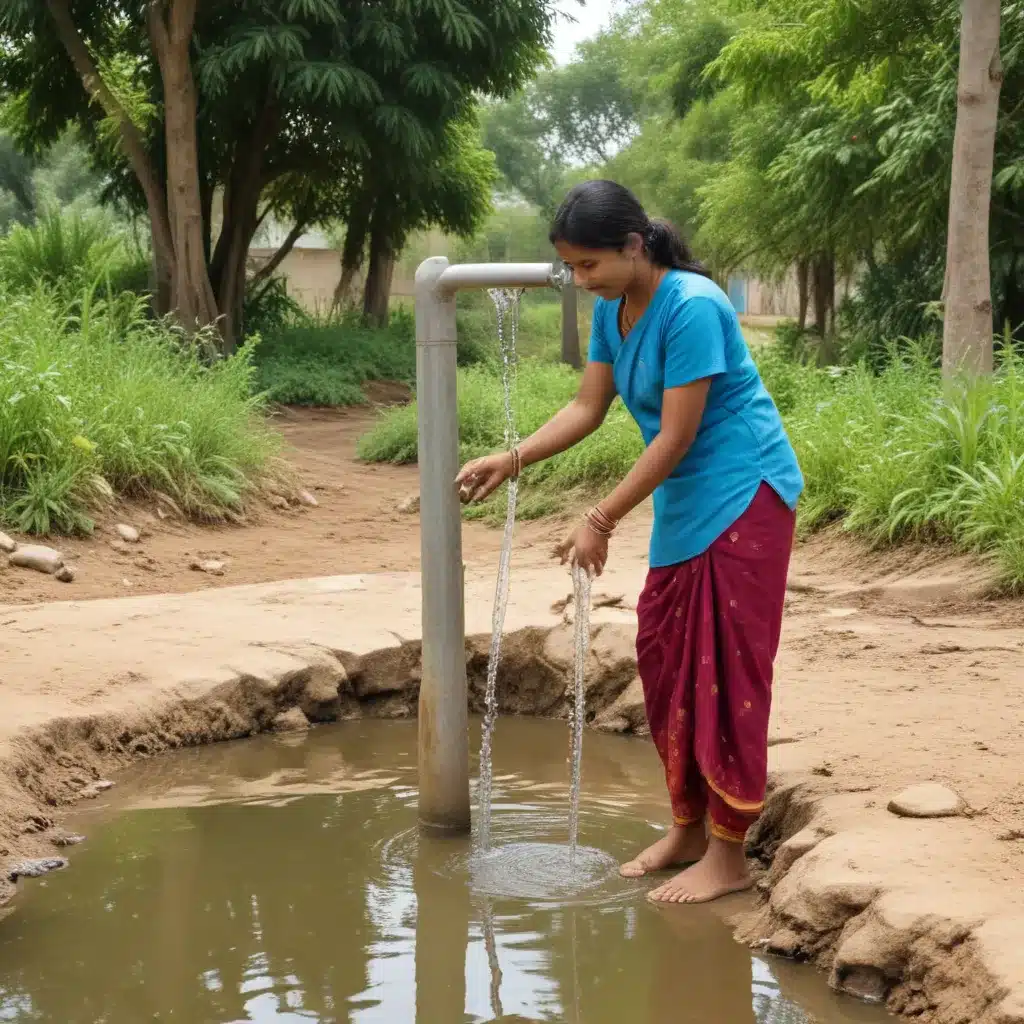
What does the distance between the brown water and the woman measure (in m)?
0.30

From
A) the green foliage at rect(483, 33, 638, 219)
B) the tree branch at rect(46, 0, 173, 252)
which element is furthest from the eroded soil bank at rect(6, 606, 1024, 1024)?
the green foliage at rect(483, 33, 638, 219)

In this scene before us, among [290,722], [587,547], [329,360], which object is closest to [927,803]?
[587,547]

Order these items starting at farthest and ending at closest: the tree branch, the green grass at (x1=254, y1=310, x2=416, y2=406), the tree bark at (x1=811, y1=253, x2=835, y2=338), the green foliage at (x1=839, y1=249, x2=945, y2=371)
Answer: the tree bark at (x1=811, y1=253, x2=835, y2=338) < the green grass at (x1=254, y1=310, x2=416, y2=406) < the tree branch < the green foliage at (x1=839, y1=249, x2=945, y2=371)

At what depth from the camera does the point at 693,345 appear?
9.38 feet

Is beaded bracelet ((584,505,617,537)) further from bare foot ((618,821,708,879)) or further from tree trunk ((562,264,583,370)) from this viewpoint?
tree trunk ((562,264,583,370))

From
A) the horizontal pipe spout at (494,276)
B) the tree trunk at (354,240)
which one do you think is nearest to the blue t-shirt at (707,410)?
the horizontal pipe spout at (494,276)

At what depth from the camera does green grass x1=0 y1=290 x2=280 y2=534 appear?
723cm

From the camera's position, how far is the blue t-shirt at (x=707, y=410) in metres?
2.88

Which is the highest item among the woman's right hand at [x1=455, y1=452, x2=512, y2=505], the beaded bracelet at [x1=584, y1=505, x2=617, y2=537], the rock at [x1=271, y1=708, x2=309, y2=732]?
the woman's right hand at [x1=455, y1=452, x2=512, y2=505]

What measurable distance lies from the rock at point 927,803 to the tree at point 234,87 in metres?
12.1

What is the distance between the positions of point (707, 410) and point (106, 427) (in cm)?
559

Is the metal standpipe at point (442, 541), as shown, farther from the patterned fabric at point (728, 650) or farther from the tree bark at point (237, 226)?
the tree bark at point (237, 226)

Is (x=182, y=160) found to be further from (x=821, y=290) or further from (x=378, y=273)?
(x=821, y=290)

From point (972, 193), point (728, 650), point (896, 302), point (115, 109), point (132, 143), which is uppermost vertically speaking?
point (115, 109)
